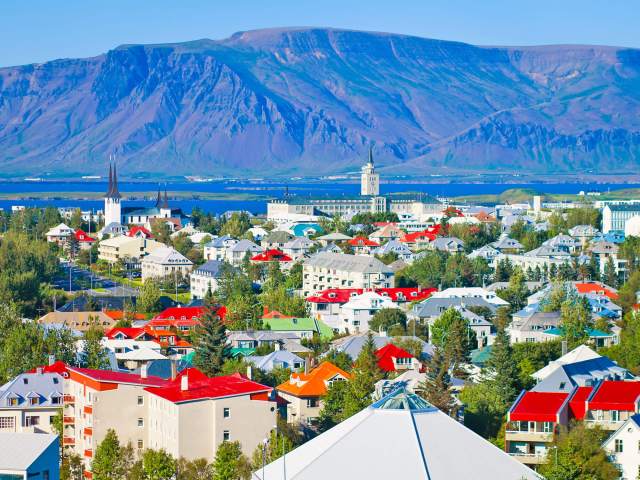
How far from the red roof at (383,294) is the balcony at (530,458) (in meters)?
38.1

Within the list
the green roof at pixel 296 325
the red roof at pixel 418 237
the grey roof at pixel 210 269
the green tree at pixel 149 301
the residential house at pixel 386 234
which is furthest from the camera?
the residential house at pixel 386 234

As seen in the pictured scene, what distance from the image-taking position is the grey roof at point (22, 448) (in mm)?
29375

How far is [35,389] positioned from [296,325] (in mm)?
24042

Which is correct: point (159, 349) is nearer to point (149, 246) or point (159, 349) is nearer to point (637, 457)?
point (637, 457)

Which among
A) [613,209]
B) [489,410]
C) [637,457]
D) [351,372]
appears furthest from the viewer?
[613,209]

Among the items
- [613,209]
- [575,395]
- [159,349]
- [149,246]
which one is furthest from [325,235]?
[575,395]

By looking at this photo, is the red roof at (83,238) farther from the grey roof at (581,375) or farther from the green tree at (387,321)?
the grey roof at (581,375)

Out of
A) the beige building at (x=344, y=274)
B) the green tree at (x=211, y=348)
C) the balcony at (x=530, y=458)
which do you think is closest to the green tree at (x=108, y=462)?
the balcony at (x=530, y=458)

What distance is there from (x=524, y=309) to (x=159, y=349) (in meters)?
19.0

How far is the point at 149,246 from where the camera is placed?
108250 mm

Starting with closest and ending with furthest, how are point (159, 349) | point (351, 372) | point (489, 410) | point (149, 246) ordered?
point (489, 410), point (351, 372), point (159, 349), point (149, 246)

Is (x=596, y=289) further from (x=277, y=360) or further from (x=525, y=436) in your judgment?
(x=525, y=436)

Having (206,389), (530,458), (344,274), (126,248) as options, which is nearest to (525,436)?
(530,458)

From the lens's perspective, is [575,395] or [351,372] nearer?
[575,395]
